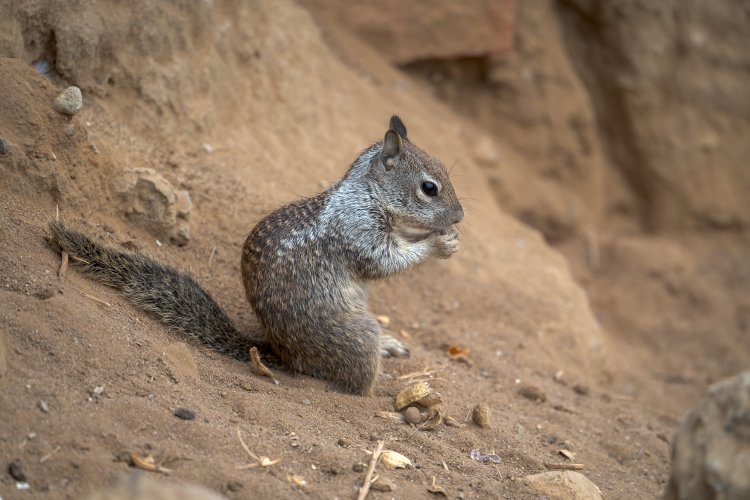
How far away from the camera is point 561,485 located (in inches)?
166

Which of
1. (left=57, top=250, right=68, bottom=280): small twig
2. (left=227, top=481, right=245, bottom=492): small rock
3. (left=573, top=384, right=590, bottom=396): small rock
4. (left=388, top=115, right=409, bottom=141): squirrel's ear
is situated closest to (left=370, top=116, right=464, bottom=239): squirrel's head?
(left=388, top=115, right=409, bottom=141): squirrel's ear

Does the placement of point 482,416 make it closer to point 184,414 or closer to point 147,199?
point 184,414

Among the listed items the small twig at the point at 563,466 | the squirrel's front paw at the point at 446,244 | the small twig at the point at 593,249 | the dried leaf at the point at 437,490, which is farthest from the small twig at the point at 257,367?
the small twig at the point at 593,249

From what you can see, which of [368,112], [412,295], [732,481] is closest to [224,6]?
[368,112]

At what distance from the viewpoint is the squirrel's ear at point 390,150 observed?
541cm

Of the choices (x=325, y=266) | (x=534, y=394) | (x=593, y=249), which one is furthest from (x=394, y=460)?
(x=593, y=249)

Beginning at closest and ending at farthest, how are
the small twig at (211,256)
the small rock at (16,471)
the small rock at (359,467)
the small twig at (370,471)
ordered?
1. the small rock at (16,471)
2. the small twig at (370,471)
3. the small rock at (359,467)
4. the small twig at (211,256)

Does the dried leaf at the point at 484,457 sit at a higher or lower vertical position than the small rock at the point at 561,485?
lower

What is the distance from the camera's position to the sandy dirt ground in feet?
12.9

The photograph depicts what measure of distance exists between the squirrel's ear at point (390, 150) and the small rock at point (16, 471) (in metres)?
2.98

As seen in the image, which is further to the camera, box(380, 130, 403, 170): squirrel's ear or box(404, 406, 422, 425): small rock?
box(380, 130, 403, 170): squirrel's ear

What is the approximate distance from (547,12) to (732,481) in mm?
8173

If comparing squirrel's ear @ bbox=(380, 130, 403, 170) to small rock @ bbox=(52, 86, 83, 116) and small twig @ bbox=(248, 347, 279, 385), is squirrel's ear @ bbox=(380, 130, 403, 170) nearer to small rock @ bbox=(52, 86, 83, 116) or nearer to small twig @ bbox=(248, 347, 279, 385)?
small twig @ bbox=(248, 347, 279, 385)

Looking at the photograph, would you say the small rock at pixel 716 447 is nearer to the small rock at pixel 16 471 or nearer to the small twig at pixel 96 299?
the small rock at pixel 16 471
